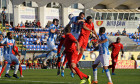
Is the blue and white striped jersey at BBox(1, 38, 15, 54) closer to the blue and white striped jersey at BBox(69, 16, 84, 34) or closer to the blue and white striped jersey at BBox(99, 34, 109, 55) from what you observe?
the blue and white striped jersey at BBox(69, 16, 84, 34)

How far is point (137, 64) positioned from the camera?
31.0m

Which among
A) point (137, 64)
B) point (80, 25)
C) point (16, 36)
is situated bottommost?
point (137, 64)

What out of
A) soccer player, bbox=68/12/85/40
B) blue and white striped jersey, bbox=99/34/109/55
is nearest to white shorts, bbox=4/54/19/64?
soccer player, bbox=68/12/85/40

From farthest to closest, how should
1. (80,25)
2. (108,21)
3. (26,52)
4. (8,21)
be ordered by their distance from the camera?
(108,21) → (8,21) → (26,52) → (80,25)

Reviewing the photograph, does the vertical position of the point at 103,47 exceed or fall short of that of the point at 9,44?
it exceeds it

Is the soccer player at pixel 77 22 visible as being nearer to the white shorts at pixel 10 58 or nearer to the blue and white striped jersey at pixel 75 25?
the blue and white striped jersey at pixel 75 25

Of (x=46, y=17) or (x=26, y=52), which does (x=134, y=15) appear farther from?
(x=26, y=52)

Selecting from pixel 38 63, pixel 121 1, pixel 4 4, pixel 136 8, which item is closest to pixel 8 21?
pixel 4 4

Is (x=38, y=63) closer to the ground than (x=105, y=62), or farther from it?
→ closer to the ground

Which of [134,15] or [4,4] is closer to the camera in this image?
[4,4]

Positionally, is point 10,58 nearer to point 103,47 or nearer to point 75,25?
point 75,25

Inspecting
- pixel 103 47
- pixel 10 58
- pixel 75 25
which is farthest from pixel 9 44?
pixel 103 47

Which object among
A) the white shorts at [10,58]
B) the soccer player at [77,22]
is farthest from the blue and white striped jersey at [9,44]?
the soccer player at [77,22]

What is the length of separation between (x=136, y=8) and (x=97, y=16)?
908 cm
